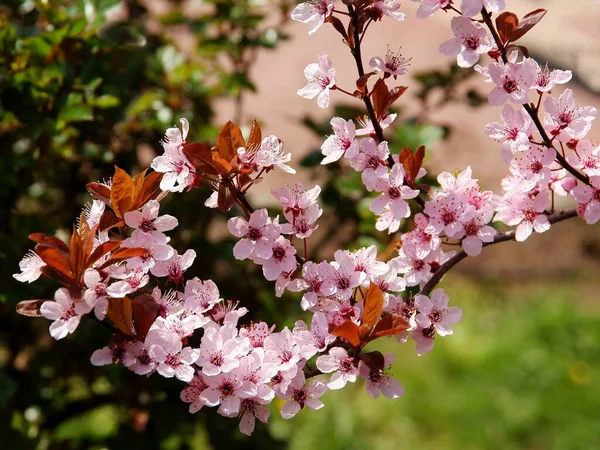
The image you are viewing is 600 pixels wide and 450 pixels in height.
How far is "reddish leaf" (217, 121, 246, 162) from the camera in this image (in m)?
0.95

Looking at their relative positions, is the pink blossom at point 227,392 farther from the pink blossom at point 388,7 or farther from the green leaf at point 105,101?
the green leaf at point 105,101

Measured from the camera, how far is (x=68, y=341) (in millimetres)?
1742

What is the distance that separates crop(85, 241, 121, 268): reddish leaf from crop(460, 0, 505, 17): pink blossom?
459 millimetres

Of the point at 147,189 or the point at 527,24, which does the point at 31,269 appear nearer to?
the point at 147,189

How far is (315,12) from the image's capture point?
991mm

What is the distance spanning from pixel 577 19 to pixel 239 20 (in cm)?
338

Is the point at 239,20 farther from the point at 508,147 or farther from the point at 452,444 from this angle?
the point at 452,444

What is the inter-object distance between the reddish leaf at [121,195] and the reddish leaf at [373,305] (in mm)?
297

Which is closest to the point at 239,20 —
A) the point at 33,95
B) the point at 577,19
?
the point at 33,95

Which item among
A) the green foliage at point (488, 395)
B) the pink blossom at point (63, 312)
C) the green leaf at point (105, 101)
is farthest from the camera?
the green foliage at point (488, 395)

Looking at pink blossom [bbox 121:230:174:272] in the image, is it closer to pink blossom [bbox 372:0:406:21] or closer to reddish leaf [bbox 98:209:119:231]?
reddish leaf [bbox 98:209:119:231]

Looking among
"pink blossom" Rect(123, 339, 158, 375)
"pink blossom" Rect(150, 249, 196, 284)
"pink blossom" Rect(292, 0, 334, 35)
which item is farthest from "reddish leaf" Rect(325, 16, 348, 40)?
"pink blossom" Rect(123, 339, 158, 375)

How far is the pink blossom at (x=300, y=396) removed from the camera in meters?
0.92

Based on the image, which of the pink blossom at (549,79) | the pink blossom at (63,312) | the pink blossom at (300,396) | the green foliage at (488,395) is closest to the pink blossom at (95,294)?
the pink blossom at (63,312)
